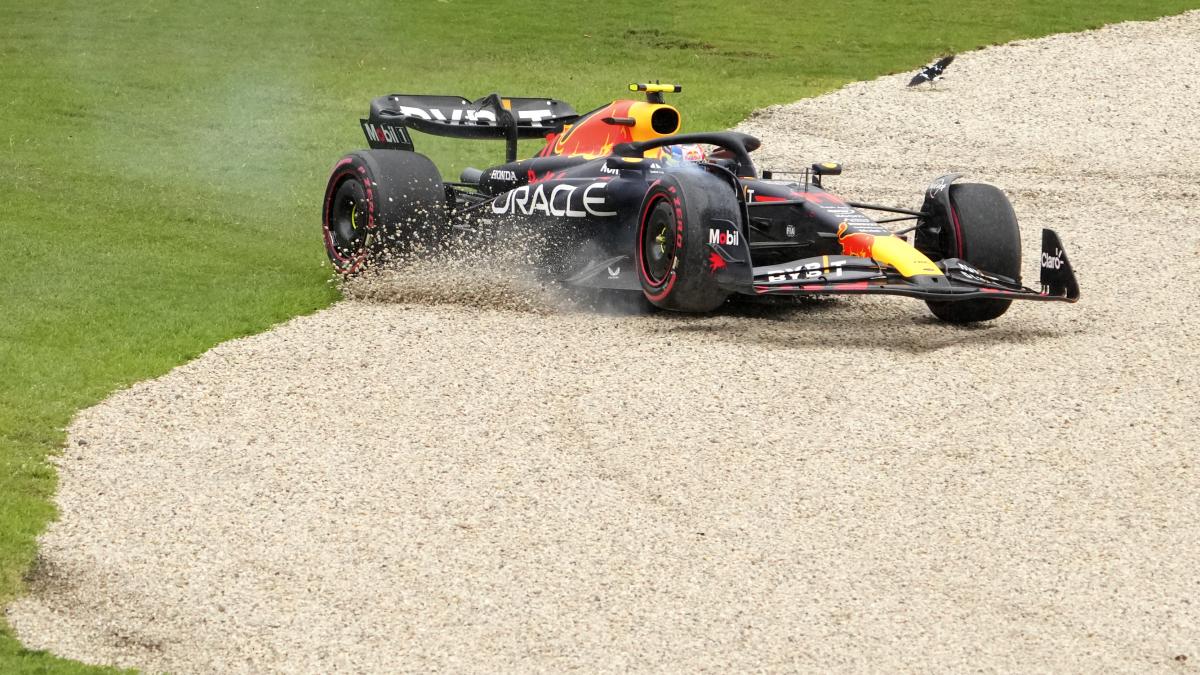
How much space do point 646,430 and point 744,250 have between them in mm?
2123

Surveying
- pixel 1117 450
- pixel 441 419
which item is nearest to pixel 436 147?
pixel 441 419

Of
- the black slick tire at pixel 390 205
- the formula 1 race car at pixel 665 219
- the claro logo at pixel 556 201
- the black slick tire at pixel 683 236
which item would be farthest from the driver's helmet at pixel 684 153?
the black slick tire at pixel 390 205

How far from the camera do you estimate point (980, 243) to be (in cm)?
1062

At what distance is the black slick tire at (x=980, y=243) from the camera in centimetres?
1062

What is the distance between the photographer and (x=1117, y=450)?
7.93 m

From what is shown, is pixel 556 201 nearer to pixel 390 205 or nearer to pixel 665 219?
pixel 390 205

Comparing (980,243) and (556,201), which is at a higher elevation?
(556,201)

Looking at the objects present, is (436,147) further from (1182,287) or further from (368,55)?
(1182,287)

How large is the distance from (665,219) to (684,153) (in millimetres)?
1692

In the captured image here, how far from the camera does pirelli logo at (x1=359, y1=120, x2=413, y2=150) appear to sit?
13352 mm

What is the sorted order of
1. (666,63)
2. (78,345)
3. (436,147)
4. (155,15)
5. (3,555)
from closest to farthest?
(3,555) → (78,345) → (436,147) → (666,63) → (155,15)

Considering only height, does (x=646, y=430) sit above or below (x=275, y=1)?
below

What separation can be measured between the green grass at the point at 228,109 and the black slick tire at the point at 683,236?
110 inches

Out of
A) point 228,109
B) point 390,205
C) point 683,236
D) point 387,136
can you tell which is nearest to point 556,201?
point 390,205
